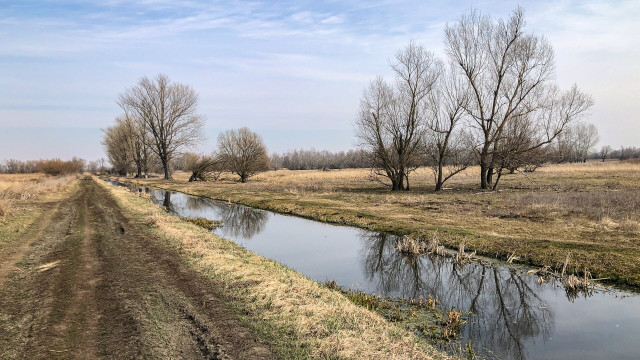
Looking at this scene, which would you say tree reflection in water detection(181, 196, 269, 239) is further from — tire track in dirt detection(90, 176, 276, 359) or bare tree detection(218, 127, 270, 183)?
bare tree detection(218, 127, 270, 183)

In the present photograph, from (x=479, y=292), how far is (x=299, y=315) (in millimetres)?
4860

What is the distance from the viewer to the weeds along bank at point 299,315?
5.03 meters

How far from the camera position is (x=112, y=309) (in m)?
6.33

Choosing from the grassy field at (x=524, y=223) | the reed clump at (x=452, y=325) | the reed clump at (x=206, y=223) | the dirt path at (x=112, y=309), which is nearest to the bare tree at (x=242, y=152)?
the grassy field at (x=524, y=223)

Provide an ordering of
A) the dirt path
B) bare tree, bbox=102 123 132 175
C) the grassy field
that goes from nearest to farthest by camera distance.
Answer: the dirt path → the grassy field → bare tree, bbox=102 123 132 175

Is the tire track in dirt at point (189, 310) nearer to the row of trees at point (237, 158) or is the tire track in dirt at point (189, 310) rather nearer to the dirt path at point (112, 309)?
the dirt path at point (112, 309)

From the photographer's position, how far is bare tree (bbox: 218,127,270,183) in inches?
2042

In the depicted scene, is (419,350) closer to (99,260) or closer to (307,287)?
(307,287)

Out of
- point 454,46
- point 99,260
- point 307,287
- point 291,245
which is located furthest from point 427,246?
point 454,46

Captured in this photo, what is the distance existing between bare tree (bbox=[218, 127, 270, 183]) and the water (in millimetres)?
37915

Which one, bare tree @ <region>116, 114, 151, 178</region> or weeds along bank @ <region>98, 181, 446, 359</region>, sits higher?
bare tree @ <region>116, 114, 151, 178</region>

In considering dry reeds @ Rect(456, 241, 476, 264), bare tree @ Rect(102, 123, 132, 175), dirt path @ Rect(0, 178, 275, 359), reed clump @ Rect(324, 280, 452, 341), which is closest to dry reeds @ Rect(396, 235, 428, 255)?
dry reeds @ Rect(456, 241, 476, 264)

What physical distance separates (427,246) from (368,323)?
23.1 feet

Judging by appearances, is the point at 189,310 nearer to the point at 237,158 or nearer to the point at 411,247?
the point at 411,247
